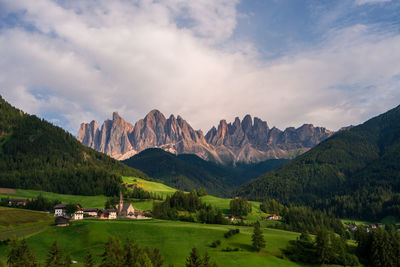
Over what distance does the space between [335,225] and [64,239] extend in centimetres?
14943

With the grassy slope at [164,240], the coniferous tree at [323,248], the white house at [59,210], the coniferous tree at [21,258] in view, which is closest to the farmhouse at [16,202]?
the white house at [59,210]

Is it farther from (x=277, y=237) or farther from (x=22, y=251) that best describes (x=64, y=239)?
(x=277, y=237)

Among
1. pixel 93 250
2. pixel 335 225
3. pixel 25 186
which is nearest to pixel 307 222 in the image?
pixel 335 225

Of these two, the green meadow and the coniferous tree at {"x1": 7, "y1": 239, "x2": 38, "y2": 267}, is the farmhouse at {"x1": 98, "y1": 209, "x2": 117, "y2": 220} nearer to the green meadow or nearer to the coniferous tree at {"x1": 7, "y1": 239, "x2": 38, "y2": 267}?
the green meadow

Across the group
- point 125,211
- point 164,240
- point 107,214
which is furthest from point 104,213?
point 164,240

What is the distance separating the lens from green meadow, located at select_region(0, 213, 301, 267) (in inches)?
3246

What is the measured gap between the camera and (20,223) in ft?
370

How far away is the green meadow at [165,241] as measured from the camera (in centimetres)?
8244

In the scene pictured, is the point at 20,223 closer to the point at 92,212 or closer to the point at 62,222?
the point at 62,222

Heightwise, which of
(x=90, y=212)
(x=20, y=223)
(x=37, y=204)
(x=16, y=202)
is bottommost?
(x=20, y=223)

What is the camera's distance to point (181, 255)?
276 feet

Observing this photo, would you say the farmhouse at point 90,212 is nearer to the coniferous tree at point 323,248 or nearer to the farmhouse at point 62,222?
the farmhouse at point 62,222

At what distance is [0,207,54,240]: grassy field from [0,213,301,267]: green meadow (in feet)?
13.5

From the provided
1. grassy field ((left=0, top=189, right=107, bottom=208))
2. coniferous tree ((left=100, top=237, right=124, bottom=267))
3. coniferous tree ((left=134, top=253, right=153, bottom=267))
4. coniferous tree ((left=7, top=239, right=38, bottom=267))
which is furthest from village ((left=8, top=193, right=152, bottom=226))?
coniferous tree ((left=134, top=253, right=153, bottom=267))
